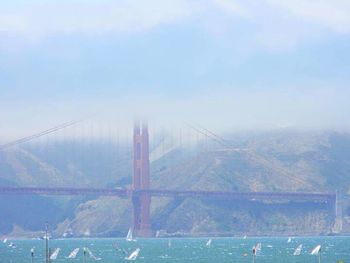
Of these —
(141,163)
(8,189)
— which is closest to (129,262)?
(8,189)

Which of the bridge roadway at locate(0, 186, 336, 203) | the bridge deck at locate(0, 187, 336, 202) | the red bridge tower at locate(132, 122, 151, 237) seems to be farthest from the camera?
the red bridge tower at locate(132, 122, 151, 237)

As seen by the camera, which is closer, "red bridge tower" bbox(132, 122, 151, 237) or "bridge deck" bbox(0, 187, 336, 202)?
"bridge deck" bbox(0, 187, 336, 202)

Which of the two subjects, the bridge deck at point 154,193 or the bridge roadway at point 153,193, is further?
the bridge roadway at point 153,193

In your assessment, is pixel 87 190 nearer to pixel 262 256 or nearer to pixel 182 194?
pixel 182 194

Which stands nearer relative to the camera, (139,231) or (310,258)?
(310,258)

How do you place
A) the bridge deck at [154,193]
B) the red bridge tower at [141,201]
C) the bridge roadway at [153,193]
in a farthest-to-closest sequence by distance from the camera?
the red bridge tower at [141,201], the bridge roadway at [153,193], the bridge deck at [154,193]

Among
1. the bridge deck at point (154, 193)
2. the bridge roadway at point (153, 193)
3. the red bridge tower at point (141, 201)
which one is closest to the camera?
the bridge deck at point (154, 193)

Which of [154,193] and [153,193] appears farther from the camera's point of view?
[153,193]

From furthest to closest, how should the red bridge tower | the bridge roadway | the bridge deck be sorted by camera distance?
the red bridge tower → the bridge roadway → the bridge deck

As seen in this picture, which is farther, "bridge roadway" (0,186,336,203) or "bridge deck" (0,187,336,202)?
"bridge roadway" (0,186,336,203)

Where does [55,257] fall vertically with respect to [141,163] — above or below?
below

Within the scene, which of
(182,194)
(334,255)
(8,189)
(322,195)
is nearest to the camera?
(334,255)
